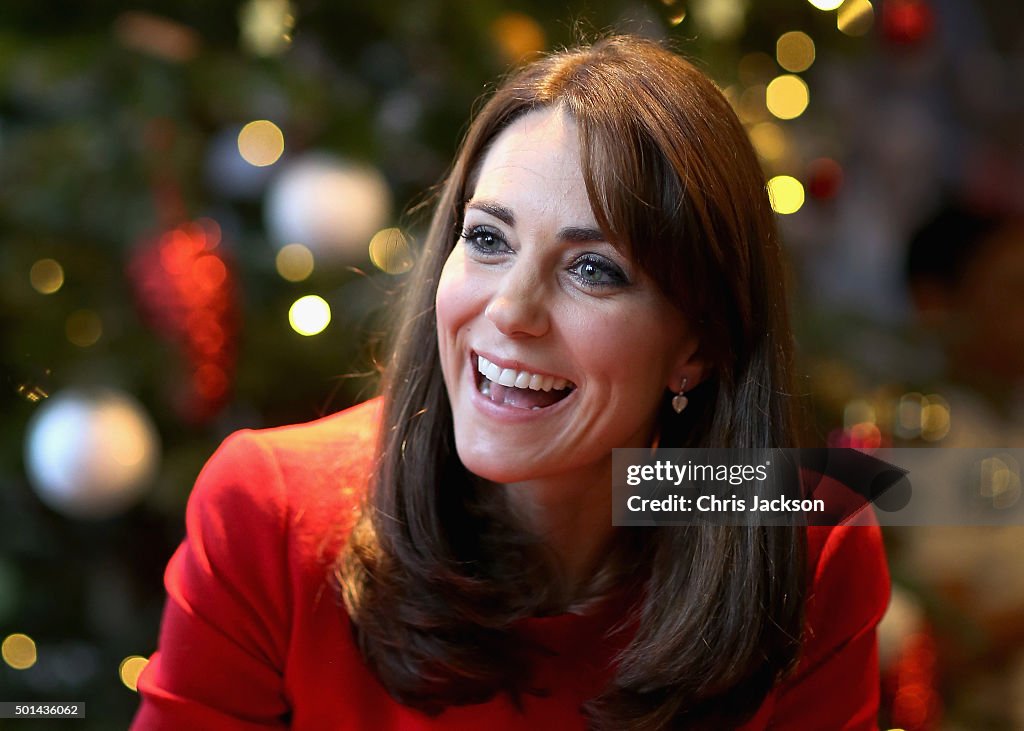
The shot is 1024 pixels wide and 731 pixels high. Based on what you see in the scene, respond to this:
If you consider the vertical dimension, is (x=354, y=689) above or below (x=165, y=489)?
below

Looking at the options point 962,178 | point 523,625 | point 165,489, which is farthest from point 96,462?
A: point 962,178

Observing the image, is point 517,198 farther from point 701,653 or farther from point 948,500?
point 948,500

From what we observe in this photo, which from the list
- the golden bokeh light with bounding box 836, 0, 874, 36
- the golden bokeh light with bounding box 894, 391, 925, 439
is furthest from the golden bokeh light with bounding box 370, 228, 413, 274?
the golden bokeh light with bounding box 894, 391, 925, 439

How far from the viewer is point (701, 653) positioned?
41.3 inches

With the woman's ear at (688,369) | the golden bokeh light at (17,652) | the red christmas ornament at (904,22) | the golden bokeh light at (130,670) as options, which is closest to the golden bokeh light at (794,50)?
the red christmas ornament at (904,22)

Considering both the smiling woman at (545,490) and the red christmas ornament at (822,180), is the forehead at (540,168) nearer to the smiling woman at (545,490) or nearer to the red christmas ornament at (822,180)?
the smiling woman at (545,490)

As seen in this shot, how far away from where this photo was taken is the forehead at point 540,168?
97 centimetres

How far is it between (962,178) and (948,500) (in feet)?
6.54

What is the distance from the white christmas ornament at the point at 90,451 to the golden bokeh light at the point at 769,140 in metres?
0.93

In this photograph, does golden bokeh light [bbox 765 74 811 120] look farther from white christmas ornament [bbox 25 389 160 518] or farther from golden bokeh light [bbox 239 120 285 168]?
white christmas ornament [bbox 25 389 160 518]

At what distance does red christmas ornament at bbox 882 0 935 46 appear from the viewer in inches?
64.3

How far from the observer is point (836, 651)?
3.86 ft

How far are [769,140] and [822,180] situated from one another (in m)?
0.15

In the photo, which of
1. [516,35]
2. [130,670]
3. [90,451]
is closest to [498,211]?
[516,35]
